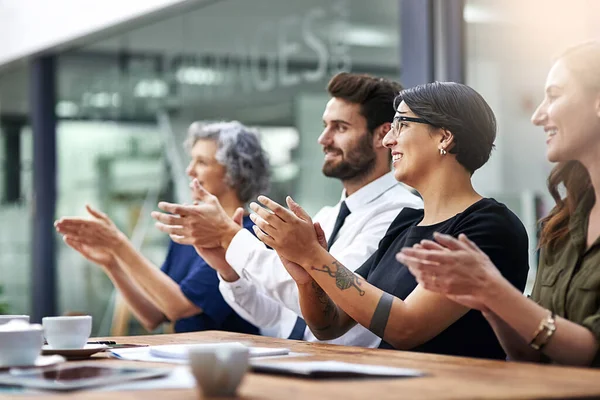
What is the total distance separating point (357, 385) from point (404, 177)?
1.16 metres

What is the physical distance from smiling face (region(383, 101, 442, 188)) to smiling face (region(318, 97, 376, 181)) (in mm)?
586

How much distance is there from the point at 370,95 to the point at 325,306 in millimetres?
916

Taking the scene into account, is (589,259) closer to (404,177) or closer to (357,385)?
(404,177)

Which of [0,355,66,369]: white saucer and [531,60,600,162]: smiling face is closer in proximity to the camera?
[0,355,66,369]: white saucer

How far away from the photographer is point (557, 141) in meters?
2.33

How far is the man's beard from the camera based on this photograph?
11.0ft

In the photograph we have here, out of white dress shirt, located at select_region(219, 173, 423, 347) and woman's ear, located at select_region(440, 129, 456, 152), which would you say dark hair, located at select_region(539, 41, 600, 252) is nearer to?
woman's ear, located at select_region(440, 129, 456, 152)

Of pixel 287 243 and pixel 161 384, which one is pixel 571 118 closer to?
pixel 287 243

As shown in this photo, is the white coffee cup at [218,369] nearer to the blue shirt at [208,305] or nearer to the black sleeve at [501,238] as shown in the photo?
the black sleeve at [501,238]

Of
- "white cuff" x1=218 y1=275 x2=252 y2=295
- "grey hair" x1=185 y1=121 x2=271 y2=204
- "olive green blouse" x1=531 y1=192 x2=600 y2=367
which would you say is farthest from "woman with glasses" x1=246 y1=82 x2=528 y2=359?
"grey hair" x1=185 y1=121 x2=271 y2=204

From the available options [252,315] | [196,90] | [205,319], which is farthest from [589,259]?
[196,90]

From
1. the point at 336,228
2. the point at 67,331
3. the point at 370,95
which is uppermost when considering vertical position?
the point at 370,95

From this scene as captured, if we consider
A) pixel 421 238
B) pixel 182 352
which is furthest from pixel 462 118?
pixel 182 352

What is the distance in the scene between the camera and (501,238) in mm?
2447
